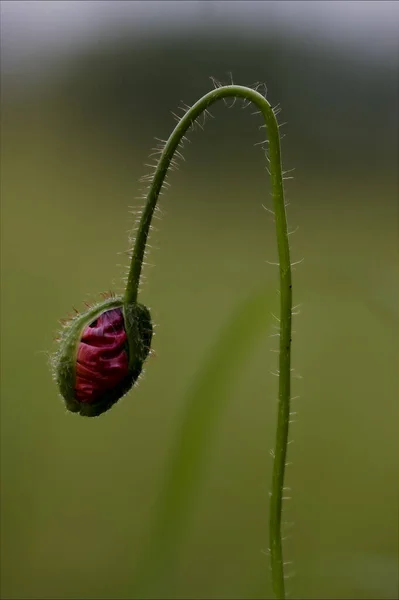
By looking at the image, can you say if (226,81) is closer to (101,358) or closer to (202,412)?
(202,412)

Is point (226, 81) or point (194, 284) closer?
Result: point (194, 284)

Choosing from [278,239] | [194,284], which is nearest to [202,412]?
[278,239]

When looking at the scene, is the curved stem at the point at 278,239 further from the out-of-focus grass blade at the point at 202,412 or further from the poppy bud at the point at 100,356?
the out-of-focus grass blade at the point at 202,412

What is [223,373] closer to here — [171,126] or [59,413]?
[59,413]

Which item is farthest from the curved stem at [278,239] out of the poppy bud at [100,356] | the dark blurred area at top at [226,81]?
the dark blurred area at top at [226,81]

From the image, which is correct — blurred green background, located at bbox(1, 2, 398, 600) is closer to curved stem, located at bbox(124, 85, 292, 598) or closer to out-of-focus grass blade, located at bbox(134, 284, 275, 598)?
out-of-focus grass blade, located at bbox(134, 284, 275, 598)
